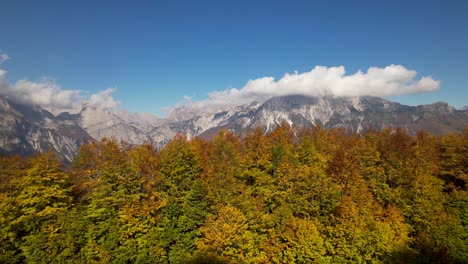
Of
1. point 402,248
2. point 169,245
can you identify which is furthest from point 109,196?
point 402,248

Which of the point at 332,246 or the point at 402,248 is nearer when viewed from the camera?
the point at 402,248

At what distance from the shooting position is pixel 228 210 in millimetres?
42656

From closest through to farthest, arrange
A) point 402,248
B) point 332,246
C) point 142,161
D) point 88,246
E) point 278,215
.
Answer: point 402,248 < point 332,246 < point 88,246 < point 278,215 < point 142,161

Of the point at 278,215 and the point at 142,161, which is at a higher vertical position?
the point at 142,161

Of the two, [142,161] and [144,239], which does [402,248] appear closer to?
[144,239]

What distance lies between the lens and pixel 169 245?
45.4 metres

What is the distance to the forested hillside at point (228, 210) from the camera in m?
40.4

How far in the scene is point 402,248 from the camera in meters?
37.1

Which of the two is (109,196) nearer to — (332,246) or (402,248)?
(332,246)

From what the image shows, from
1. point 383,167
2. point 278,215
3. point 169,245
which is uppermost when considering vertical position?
point 383,167

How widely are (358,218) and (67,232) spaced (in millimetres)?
42893

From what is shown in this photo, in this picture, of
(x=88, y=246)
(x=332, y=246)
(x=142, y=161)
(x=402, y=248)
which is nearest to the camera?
(x=402, y=248)

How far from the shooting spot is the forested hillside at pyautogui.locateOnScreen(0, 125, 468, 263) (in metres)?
40.4

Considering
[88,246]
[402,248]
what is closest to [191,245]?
[88,246]
